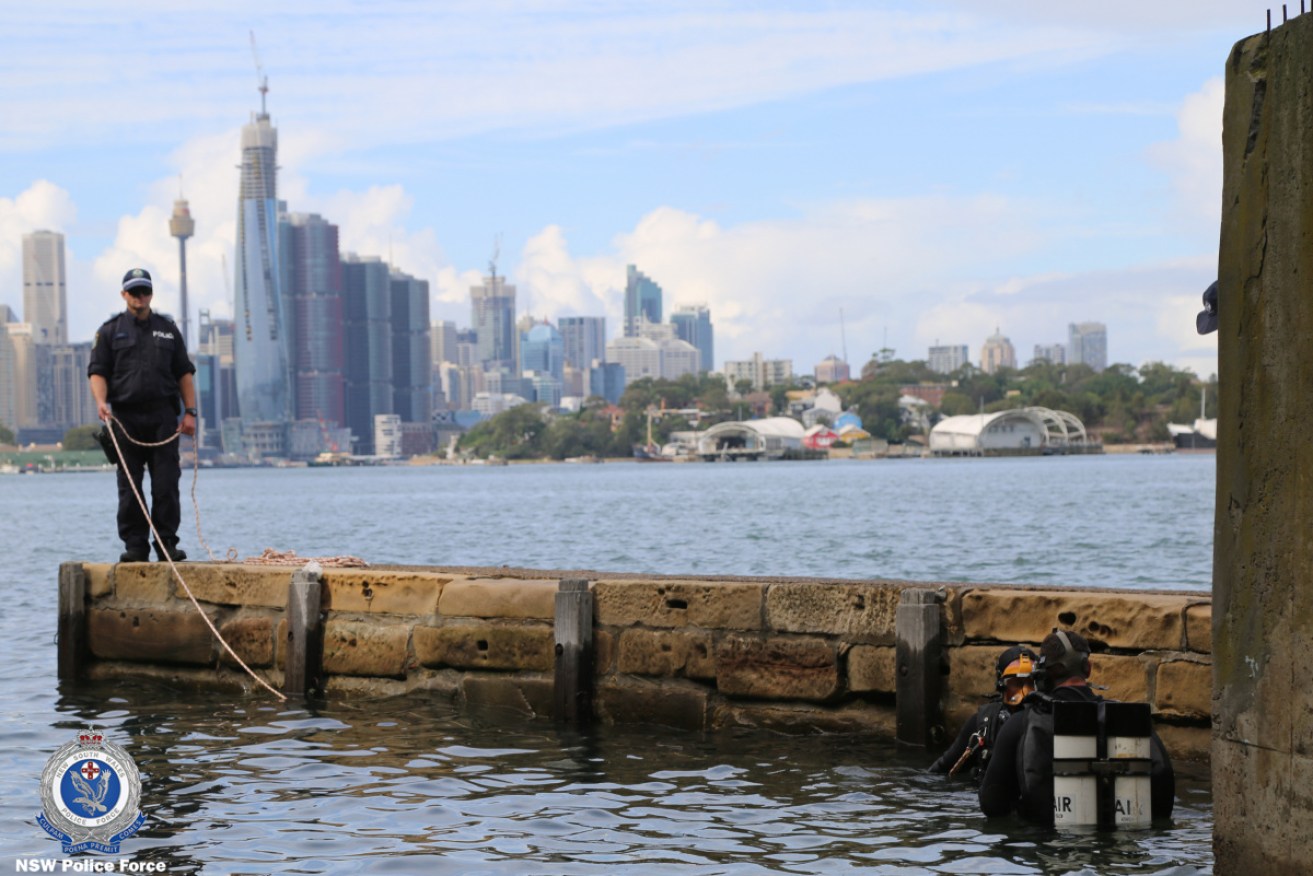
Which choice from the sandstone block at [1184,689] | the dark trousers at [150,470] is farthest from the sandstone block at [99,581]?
the sandstone block at [1184,689]

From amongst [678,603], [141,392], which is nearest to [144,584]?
[141,392]

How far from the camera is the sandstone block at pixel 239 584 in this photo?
1311 cm

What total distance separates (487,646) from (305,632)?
1566 millimetres

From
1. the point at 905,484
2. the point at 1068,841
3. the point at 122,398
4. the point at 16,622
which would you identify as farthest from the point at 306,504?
the point at 1068,841

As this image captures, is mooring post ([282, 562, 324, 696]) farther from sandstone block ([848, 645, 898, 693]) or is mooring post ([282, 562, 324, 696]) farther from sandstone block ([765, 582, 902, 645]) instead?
sandstone block ([848, 645, 898, 693])

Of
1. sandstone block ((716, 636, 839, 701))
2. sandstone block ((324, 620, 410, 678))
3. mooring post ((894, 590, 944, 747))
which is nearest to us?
mooring post ((894, 590, 944, 747))

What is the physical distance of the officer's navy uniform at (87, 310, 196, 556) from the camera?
13.6m

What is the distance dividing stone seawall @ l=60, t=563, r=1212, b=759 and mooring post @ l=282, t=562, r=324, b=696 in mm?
79

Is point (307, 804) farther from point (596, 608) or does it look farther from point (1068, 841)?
point (1068, 841)

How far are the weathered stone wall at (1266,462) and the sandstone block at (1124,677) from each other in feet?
8.43

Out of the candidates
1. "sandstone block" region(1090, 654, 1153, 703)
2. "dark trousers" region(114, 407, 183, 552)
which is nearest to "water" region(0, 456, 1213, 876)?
"sandstone block" region(1090, 654, 1153, 703)

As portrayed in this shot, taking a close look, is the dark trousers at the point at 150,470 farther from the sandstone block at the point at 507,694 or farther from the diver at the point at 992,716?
the diver at the point at 992,716

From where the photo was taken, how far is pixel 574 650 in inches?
459

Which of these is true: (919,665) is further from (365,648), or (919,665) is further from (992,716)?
(365,648)
